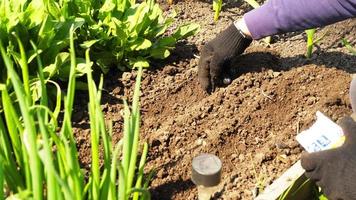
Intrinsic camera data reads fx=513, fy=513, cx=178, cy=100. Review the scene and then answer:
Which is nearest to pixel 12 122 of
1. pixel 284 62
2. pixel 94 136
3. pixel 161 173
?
pixel 94 136

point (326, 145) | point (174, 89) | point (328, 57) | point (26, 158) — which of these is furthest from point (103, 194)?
point (328, 57)

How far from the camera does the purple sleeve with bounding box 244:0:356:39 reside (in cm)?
165

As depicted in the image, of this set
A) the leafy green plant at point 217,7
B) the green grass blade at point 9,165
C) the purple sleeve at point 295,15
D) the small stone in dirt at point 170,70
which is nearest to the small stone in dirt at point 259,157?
the purple sleeve at point 295,15

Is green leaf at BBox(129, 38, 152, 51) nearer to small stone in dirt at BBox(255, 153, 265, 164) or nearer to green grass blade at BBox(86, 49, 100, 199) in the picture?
small stone in dirt at BBox(255, 153, 265, 164)

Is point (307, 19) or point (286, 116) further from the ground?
point (307, 19)

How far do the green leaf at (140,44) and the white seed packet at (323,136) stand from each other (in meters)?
0.74

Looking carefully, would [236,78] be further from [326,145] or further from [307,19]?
[326,145]

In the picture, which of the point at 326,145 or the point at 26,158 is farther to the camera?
the point at 326,145

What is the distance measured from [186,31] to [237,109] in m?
0.46

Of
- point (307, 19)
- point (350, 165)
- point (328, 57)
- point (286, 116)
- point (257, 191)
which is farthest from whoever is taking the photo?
point (328, 57)

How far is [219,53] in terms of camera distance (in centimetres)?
194

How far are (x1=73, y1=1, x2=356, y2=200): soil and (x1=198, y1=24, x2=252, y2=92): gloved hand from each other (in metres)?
0.06

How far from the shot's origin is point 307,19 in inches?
67.6

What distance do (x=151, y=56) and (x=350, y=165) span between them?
3.14 feet
